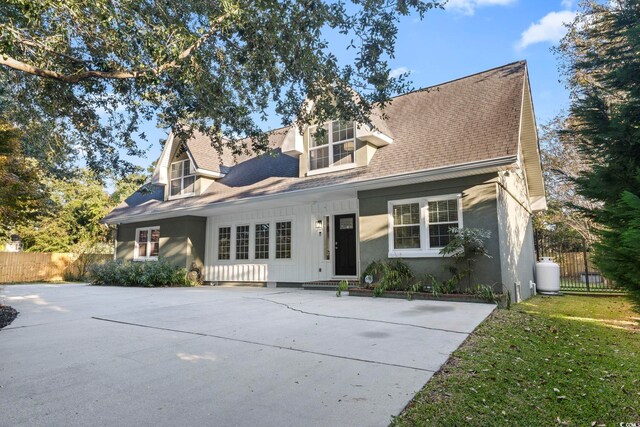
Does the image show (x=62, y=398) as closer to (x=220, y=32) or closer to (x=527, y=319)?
(x=220, y=32)

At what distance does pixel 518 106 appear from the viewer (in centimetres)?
947

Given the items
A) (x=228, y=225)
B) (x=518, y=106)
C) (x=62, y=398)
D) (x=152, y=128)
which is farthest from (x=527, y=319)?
(x=228, y=225)

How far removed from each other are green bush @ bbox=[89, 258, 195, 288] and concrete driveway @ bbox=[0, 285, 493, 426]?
6.76m

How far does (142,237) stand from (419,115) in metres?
13.3

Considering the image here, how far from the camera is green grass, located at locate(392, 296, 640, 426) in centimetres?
270

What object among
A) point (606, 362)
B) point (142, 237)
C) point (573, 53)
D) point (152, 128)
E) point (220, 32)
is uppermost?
point (573, 53)

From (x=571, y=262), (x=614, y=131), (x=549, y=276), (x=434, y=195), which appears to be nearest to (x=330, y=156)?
(x=434, y=195)

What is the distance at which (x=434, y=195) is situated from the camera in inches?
376

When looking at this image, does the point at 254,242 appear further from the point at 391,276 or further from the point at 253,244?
the point at 391,276

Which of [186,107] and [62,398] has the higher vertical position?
[186,107]

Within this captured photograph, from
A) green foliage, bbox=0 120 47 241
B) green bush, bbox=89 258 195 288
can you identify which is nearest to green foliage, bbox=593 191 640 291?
green foliage, bbox=0 120 47 241

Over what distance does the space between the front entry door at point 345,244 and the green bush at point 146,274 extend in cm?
618

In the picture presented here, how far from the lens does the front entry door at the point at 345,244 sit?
11852 mm

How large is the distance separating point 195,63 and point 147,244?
524 inches
